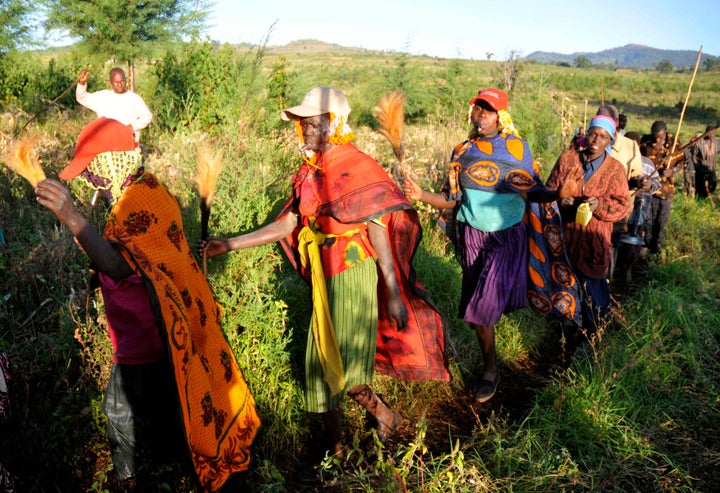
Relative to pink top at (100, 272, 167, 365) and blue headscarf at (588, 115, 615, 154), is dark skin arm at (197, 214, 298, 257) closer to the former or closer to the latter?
pink top at (100, 272, 167, 365)

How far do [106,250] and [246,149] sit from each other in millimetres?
2379

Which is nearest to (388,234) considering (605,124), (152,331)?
(152,331)

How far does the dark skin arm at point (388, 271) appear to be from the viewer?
2879 mm

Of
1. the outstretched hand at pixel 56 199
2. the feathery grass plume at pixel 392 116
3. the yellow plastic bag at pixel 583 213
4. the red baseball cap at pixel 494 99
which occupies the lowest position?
the yellow plastic bag at pixel 583 213

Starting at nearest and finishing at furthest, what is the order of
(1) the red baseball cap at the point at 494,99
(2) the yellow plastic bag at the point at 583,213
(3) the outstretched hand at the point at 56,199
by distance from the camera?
(3) the outstretched hand at the point at 56,199 → (1) the red baseball cap at the point at 494,99 → (2) the yellow plastic bag at the point at 583,213

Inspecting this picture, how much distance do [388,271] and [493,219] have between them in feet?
3.82

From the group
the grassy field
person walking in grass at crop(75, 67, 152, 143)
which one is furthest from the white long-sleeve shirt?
the grassy field

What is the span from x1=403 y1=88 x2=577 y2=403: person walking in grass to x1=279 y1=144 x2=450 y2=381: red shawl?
406mm

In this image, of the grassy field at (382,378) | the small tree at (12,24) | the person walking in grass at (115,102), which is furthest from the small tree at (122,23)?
the grassy field at (382,378)

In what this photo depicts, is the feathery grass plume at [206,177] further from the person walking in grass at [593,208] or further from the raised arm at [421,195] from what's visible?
the person walking in grass at [593,208]

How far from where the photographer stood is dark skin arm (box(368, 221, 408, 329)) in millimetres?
2879

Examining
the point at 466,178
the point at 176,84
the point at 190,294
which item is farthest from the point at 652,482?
the point at 176,84

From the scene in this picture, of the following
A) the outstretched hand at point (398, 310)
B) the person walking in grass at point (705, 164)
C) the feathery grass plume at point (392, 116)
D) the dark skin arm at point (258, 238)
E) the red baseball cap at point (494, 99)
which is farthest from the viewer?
the person walking in grass at point (705, 164)

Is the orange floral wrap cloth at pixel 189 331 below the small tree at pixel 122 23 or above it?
below
